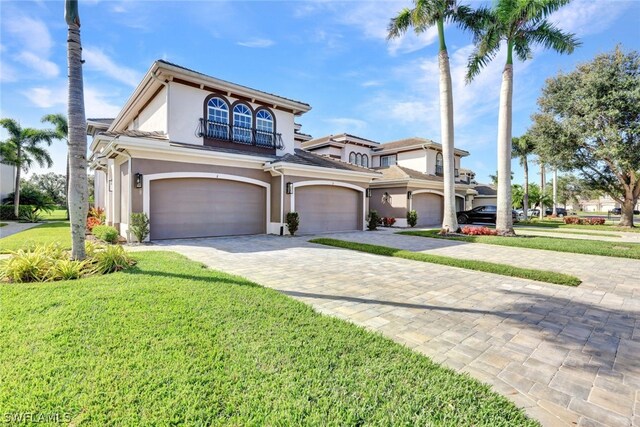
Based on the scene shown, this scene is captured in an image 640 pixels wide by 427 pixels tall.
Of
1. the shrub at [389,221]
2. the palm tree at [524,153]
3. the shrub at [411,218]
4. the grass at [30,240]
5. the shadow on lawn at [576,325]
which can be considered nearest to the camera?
the shadow on lawn at [576,325]

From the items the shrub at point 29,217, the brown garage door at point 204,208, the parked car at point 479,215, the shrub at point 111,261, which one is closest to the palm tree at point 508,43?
the parked car at point 479,215

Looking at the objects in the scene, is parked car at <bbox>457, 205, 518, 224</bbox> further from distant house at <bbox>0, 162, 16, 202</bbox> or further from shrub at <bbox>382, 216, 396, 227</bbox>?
distant house at <bbox>0, 162, 16, 202</bbox>

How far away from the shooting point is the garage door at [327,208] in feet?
49.5

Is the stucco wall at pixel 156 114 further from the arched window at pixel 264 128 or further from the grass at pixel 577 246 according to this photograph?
the grass at pixel 577 246

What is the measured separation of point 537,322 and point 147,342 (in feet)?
16.2

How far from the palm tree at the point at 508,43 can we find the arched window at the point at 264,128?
37.2ft

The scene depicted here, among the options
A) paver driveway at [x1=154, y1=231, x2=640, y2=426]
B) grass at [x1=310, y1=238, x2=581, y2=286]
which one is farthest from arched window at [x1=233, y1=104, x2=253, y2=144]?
grass at [x1=310, y1=238, x2=581, y2=286]

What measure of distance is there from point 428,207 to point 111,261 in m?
21.0

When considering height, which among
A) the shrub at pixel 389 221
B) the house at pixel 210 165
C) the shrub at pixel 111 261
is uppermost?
the house at pixel 210 165

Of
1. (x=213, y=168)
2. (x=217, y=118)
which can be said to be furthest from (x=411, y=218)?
(x=217, y=118)

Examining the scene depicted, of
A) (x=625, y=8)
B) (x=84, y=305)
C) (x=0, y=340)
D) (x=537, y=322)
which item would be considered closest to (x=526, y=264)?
(x=537, y=322)

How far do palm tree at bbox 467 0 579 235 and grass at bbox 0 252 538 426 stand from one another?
46.5ft

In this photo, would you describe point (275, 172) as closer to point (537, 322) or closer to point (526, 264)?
point (526, 264)

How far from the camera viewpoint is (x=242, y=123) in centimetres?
1442
